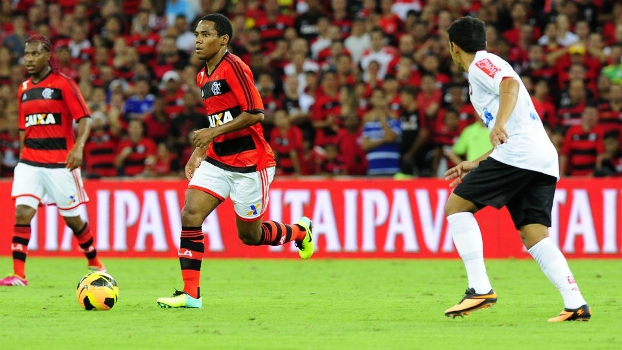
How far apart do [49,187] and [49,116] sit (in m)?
0.78

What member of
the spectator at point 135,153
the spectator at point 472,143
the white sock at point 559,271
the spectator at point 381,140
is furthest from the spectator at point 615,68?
the white sock at point 559,271

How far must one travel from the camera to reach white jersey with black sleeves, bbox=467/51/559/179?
7.68m

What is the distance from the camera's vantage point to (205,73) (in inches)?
358

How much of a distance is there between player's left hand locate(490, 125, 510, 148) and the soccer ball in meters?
3.44

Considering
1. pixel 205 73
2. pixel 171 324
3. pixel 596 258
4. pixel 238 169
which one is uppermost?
pixel 205 73

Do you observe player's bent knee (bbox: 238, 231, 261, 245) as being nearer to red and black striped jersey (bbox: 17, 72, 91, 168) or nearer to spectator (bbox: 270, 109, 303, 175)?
red and black striped jersey (bbox: 17, 72, 91, 168)

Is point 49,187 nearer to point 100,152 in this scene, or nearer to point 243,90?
point 243,90

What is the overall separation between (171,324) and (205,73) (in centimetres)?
234

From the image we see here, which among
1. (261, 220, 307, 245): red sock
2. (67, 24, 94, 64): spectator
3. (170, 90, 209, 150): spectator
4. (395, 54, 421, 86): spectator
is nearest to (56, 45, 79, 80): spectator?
(67, 24, 94, 64): spectator

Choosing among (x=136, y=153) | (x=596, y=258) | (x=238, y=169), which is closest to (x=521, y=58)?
(x=596, y=258)

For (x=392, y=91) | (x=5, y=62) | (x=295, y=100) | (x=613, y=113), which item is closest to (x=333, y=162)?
(x=392, y=91)

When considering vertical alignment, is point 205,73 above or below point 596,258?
above

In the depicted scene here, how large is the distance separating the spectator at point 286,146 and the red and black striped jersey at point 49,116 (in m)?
5.63

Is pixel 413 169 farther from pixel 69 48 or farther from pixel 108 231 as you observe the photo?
pixel 69 48
